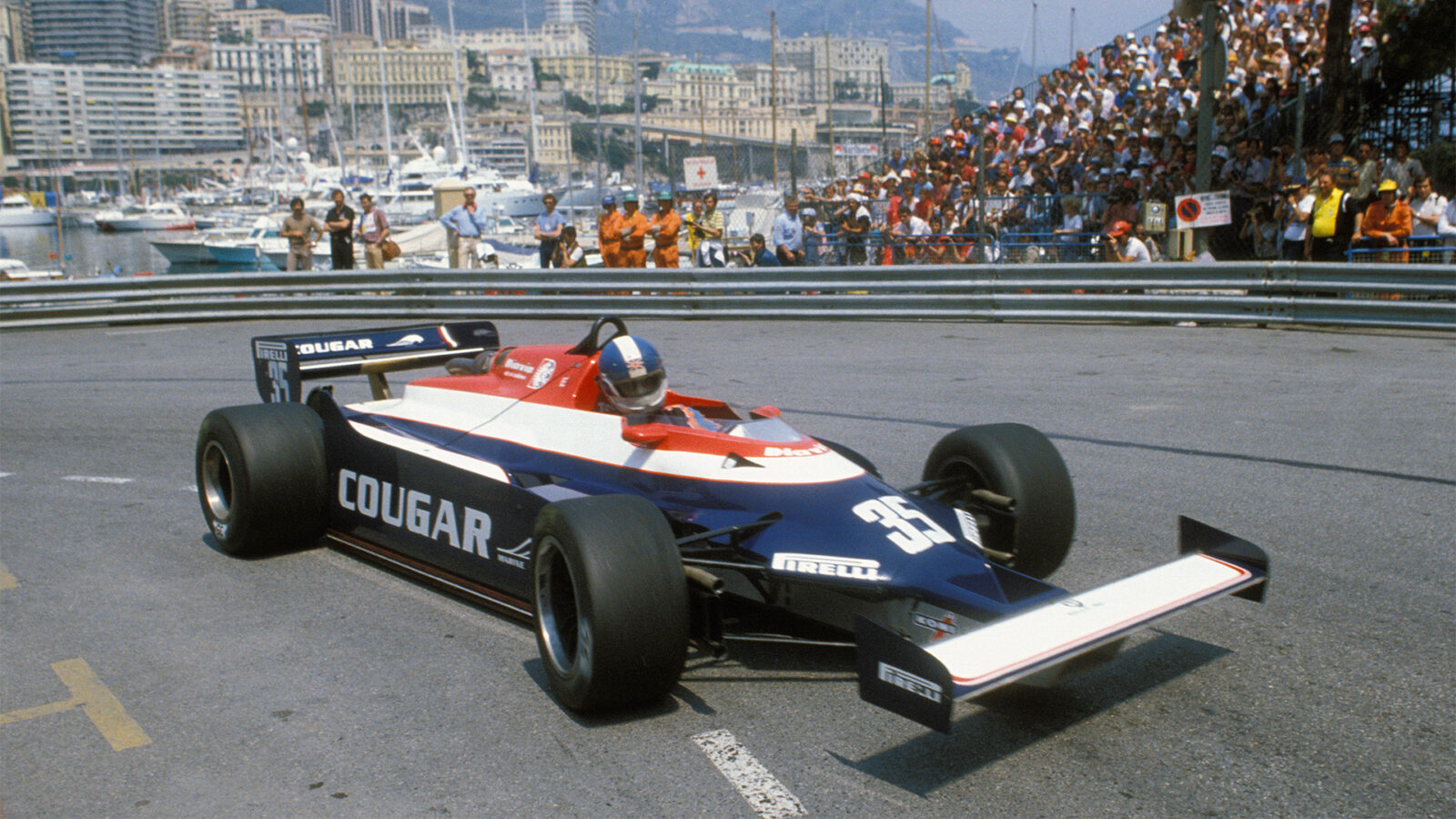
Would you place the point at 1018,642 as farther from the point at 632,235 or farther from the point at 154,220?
the point at 154,220

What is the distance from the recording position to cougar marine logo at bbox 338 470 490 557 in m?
Result: 5.23

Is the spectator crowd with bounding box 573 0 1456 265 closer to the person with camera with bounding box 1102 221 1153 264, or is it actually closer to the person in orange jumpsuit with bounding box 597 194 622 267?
the person with camera with bounding box 1102 221 1153 264

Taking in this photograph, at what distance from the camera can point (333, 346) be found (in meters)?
7.21

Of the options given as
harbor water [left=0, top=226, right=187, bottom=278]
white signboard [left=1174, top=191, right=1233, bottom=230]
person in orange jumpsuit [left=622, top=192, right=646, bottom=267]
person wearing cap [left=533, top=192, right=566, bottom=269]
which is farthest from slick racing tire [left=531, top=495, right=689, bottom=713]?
harbor water [left=0, top=226, right=187, bottom=278]

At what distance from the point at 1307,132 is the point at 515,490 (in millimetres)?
15351

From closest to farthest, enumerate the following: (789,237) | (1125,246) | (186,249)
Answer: (1125,246), (789,237), (186,249)

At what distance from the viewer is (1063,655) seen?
3.47m

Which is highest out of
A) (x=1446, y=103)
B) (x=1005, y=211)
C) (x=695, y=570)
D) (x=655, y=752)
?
(x=1446, y=103)

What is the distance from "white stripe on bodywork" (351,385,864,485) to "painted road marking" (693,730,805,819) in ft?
3.46

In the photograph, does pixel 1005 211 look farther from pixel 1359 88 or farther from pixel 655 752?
pixel 655 752

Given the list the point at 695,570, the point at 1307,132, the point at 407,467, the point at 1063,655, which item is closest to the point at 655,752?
the point at 695,570

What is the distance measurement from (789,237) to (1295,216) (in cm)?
621

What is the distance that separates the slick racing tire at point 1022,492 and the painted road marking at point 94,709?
10.5 feet

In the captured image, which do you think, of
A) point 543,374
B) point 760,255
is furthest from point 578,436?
point 760,255
